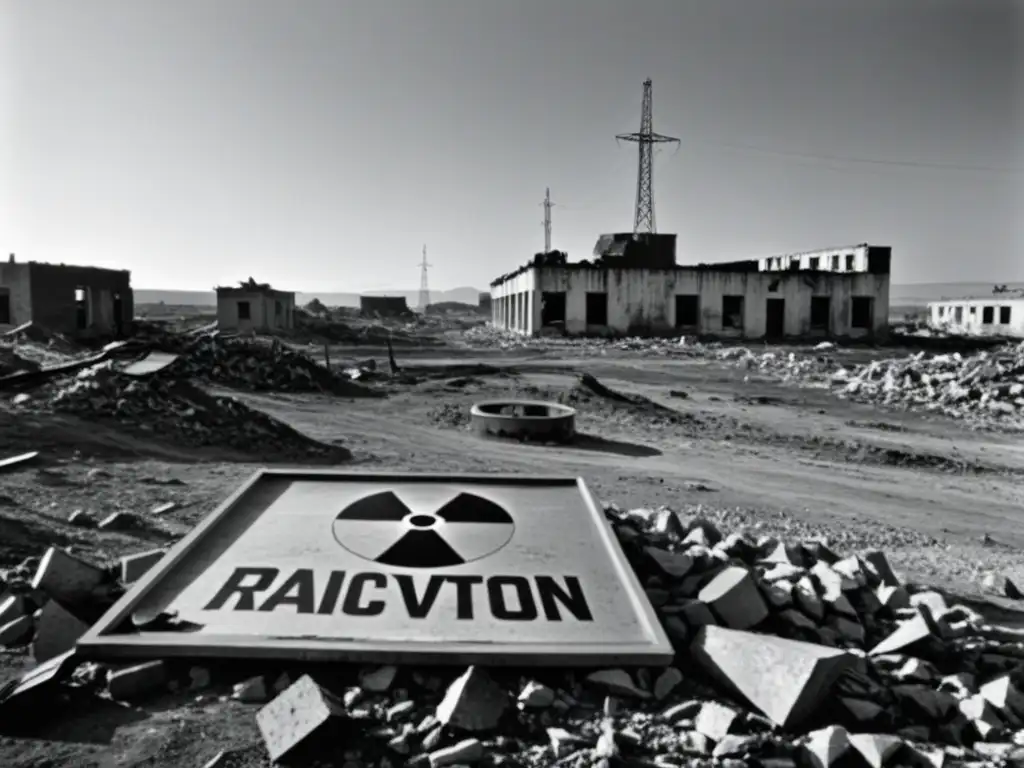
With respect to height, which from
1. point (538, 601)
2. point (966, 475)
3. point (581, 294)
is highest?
point (581, 294)

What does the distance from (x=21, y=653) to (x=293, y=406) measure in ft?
41.2

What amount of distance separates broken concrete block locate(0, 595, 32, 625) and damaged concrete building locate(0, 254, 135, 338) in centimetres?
2470

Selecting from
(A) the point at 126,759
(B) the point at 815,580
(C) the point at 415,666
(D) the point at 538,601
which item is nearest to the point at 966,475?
(B) the point at 815,580

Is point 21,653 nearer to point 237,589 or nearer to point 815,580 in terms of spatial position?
point 237,589

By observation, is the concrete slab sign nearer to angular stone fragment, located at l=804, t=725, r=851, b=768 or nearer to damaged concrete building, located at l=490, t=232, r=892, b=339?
angular stone fragment, located at l=804, t=725, r=851, b=768

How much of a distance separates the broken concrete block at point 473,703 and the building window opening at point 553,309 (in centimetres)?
3696

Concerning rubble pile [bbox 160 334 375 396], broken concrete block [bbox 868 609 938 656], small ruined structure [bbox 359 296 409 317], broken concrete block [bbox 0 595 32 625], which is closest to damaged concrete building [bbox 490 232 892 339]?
rubble pile [bbox 160 334 375 396]

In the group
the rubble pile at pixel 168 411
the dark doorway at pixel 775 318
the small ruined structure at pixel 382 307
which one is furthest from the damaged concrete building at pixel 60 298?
the small ruined structure at pixel 382 307

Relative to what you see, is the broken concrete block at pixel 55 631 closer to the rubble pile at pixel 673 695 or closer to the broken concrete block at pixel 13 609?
the rubble pile at pixel 673 695

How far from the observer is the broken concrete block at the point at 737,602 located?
426 centimetres

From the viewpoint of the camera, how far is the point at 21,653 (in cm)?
384

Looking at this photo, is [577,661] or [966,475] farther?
[966,475]

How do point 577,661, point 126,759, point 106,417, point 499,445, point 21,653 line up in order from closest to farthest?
1. point 126,759
2. point 577,661
3. point 21,653
4. point 106,417
5. point 499,445

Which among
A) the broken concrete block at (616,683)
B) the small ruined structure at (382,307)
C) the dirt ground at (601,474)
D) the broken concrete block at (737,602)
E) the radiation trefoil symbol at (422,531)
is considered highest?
the small ruined structure at (382,307)
